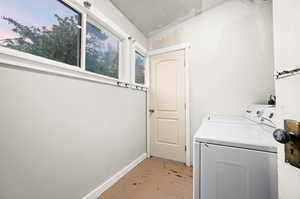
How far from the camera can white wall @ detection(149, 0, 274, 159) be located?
1.98m

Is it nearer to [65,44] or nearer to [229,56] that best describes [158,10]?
[229,56]

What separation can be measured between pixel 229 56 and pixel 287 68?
1.90 m

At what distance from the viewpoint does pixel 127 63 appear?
2.16 metres

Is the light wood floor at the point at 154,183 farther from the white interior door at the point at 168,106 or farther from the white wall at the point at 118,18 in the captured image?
the white wall at the point at 118,18

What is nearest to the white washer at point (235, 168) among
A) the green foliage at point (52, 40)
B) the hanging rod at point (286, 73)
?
the hanging rod at point (286, 73)

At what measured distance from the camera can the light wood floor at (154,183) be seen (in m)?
1.59

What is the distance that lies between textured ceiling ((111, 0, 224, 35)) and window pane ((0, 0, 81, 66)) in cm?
80

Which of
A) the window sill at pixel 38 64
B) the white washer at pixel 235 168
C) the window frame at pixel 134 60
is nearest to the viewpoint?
the white washer at pixel 235 168

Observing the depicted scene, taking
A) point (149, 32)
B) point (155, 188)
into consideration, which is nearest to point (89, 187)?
point (155, 188)

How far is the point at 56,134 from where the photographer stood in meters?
1.15

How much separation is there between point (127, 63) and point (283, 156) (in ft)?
6.63

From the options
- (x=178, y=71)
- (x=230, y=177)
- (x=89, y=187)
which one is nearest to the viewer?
(x=230, y=177)

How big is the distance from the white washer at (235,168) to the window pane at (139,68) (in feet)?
6.29

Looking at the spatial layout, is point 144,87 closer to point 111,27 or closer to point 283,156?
point 111,27
